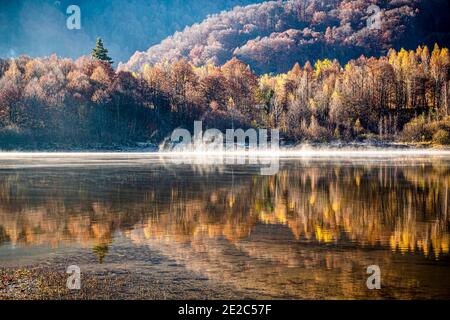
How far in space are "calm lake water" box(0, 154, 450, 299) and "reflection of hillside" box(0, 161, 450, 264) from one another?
1.6 inches

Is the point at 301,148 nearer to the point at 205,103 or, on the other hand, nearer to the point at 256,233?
the point at 205,103

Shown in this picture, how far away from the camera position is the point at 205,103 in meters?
103

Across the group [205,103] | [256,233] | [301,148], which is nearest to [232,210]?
[256,233]

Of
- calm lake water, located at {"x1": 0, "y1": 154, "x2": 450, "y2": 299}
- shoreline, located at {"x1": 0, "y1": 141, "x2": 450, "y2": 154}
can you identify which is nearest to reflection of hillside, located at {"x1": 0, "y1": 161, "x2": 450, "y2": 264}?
calm lake water, located at {"x1": 0, "y1": 154, "x2": 450, "y2": 299}

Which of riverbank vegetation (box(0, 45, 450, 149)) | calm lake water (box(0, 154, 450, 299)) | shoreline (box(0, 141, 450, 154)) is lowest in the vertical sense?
calm lake water (box(0, 154, 450, 299))

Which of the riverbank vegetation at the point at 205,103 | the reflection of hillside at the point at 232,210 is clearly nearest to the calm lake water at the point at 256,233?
the reflection of hillside at the point at 232,210

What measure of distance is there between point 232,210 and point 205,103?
85.6 metres

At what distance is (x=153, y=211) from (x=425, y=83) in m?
101

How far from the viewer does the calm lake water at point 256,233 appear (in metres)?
10.1

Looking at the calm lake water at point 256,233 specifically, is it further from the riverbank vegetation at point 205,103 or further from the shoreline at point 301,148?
the riverbank vegetation at point 205,103

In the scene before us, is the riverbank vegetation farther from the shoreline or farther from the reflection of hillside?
the reflection of hillside

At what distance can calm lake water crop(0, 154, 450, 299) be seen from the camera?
10117 mm

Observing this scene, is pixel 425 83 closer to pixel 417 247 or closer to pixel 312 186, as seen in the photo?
pixel 312 186

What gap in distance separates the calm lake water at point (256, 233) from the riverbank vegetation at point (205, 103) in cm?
6273
